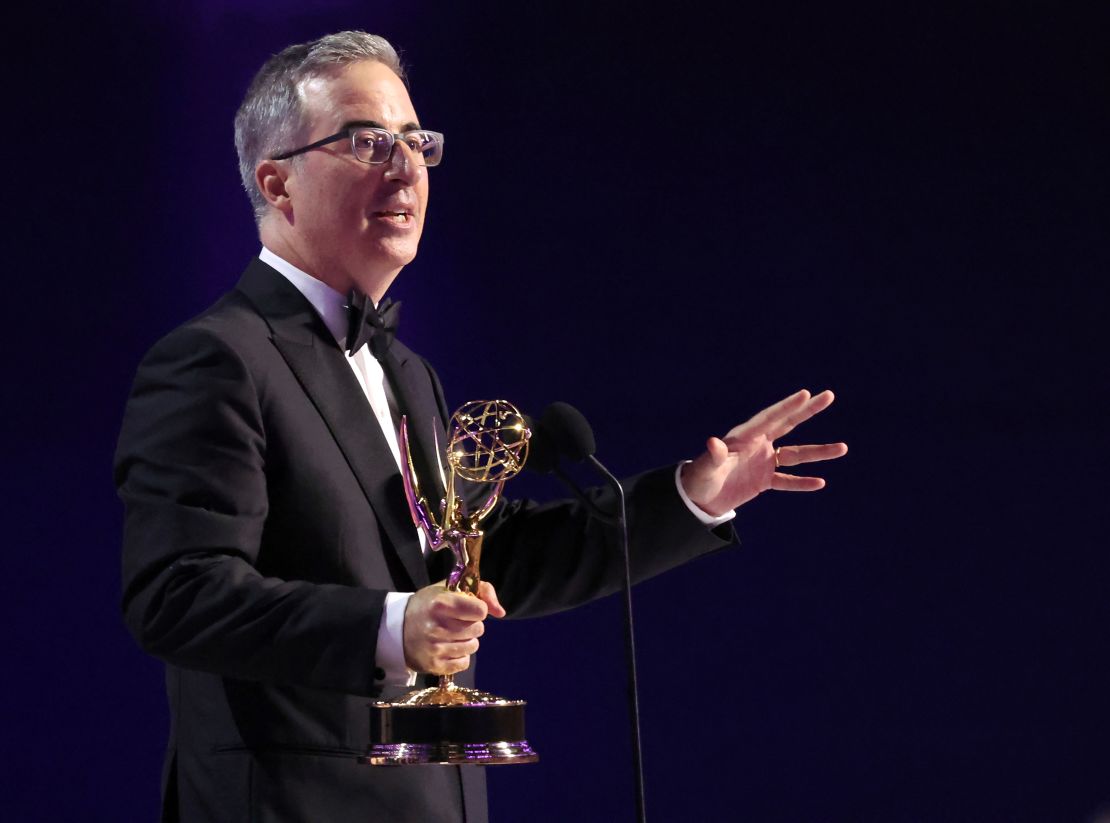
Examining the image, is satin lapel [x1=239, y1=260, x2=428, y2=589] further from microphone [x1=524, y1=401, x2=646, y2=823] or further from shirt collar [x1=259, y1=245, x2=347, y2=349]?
microphone [x1=524, y1=401, x2=646, y2=823]

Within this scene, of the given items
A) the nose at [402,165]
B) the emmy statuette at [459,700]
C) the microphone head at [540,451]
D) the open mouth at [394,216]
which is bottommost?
the emmy statuette at [459,700]

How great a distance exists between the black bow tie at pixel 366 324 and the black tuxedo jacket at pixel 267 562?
0.04 m

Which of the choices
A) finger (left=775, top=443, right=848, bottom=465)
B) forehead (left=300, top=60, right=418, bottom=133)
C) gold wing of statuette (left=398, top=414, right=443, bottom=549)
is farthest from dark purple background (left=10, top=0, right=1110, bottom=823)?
gold wing of statuette (left=398, top=414, right=443, bottom=549)

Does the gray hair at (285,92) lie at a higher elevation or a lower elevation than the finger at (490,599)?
higher

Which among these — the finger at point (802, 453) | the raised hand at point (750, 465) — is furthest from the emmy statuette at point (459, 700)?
the finger at point (802, 453)

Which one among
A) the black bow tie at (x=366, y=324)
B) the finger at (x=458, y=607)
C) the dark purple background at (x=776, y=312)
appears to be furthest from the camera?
the dark purple background at (x=776, y=312)

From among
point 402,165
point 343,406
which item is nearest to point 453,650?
point 343,406

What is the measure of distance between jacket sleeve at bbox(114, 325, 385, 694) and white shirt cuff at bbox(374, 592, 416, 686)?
0.04 feet

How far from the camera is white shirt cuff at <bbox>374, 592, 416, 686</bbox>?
159 cm

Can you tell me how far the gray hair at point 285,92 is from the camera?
213 cm

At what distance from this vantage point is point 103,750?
313 cm

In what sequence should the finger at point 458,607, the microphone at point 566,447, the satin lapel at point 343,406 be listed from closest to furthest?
1. the finger at point 458,607
2. the microphone at point 566,447
3. the satin lapel at point 343,406

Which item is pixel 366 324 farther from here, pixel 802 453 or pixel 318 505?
pixel 802 453

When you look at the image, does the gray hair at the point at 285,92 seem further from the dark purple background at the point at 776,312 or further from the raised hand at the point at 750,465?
the dark purple background at the point at 776,312
